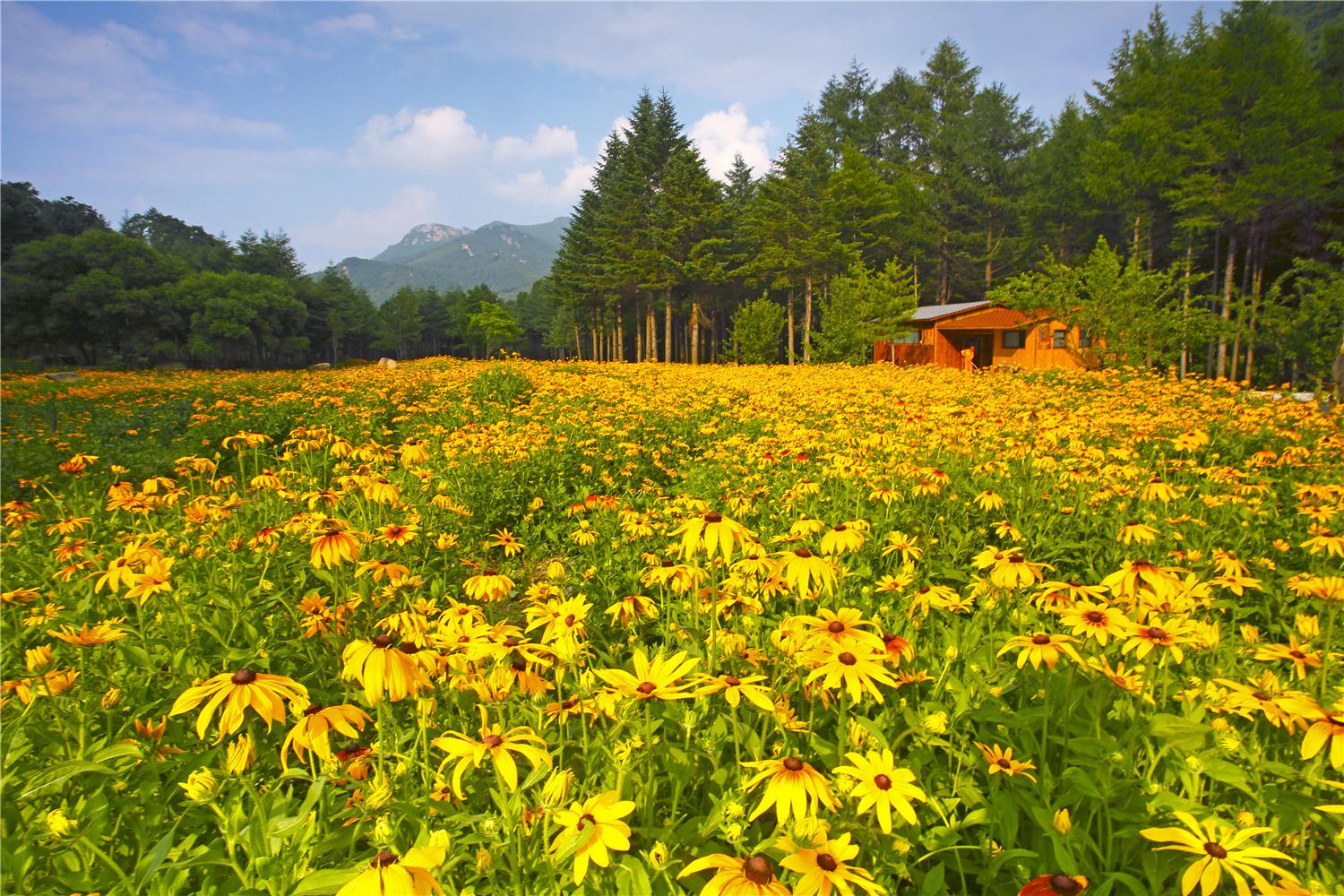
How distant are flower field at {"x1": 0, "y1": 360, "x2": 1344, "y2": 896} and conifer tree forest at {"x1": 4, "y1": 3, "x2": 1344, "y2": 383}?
18.3 meters

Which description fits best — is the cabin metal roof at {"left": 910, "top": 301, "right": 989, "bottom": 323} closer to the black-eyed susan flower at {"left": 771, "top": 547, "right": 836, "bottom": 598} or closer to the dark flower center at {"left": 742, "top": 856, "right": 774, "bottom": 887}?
the black-eyed susan flower at {"left": 771, "top": 547, "right": 836, "bottom": 598}

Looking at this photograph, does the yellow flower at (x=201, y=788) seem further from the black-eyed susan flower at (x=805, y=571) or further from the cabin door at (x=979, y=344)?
the cabin door at (x=979, y=344)

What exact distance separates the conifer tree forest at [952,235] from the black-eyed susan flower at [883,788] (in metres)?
20.0

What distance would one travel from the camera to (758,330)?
108 ft

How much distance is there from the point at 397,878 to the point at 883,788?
102 cm

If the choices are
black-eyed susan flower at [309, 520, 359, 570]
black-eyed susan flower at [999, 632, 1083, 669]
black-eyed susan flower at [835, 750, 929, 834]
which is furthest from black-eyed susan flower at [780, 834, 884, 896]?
black-eyed susan flower at [309, 520, 359, 570]

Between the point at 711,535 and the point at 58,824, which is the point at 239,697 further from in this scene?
the point at 711,535

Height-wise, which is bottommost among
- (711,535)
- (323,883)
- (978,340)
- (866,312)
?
(323,883)

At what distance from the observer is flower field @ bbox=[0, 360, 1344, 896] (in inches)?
53.8

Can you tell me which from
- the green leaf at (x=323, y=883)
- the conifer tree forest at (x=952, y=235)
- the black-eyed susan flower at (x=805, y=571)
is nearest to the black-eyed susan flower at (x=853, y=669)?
the black-eyed susan flower at (x=805, y=571)

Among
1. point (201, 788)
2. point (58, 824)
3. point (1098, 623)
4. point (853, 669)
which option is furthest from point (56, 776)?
point (1098, 623)

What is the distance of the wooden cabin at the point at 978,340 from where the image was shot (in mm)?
26641

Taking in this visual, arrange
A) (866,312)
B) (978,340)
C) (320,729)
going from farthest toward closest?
(978,340)
(866,312)
(320,729)

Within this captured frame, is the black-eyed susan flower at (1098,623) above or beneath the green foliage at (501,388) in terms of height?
beneath
